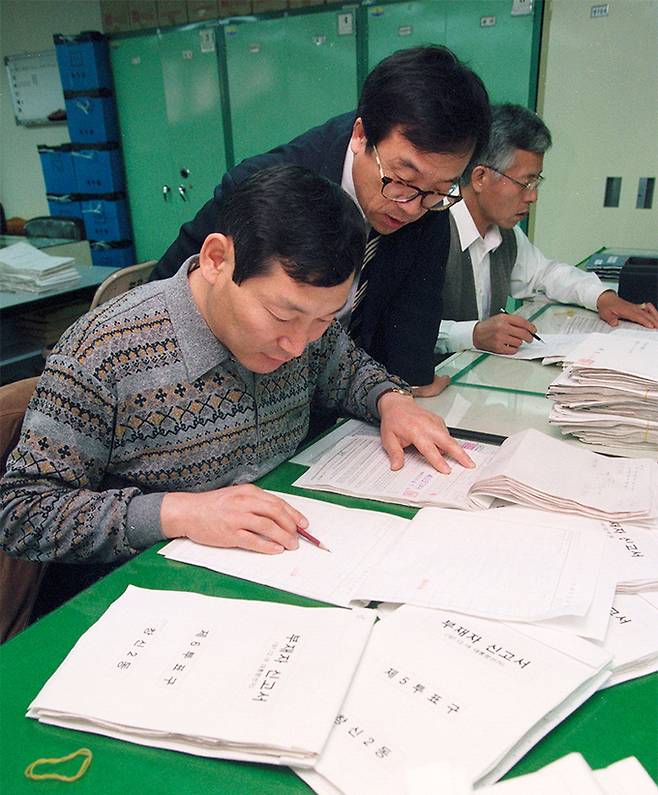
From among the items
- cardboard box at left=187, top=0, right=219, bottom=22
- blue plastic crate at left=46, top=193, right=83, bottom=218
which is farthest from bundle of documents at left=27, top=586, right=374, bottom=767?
blue plastic crate at left=46, top=193, right=83, bottom=218

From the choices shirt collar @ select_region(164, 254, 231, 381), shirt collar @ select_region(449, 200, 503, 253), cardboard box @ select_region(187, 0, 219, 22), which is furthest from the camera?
cardboard box @ select_region(187, 0, 219, 22)

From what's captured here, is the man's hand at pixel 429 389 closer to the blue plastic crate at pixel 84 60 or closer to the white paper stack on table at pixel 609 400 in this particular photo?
the white paper stack on table at pixel 609 400

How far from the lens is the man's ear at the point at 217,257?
92 centimetres

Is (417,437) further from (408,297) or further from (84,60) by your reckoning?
(84,60)

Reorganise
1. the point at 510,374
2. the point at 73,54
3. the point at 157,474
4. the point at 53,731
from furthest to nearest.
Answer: the point at 73,54 < the point at 510,374 < the point at 157,474 < the point at 53,731

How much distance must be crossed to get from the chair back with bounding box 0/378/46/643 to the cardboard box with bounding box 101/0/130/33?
427cm

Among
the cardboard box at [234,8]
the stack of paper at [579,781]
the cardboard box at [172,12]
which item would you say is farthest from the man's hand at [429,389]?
the cardboard box at [172,12]

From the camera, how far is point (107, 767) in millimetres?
573

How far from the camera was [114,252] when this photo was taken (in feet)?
16.5

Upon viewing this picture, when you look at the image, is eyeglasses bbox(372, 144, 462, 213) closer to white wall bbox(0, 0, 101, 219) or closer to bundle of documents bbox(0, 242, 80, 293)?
bundle of documents bbox(0, 242, 80, 293)

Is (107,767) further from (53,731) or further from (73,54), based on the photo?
(73,54)

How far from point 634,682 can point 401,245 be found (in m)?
1.03

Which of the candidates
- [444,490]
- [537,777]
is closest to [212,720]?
[537,777]

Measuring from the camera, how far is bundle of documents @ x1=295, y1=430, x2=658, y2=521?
0.94 meters
